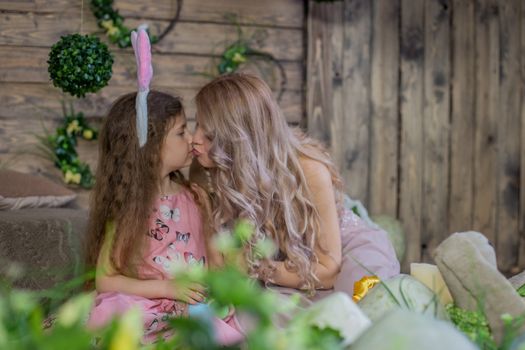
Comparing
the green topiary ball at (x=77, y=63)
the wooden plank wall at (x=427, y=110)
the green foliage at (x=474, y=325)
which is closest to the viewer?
the green foliage at (x=474, y=325)

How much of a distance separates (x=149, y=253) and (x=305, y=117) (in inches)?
96.5

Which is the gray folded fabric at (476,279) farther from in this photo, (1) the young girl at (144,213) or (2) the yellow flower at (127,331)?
(1) the young girl at (144,213)

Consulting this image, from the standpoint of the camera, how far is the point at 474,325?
1126 millimetres

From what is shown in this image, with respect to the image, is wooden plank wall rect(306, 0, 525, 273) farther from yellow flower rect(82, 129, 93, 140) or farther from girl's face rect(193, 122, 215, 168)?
girl's face rect(193, 122, 215, 168)

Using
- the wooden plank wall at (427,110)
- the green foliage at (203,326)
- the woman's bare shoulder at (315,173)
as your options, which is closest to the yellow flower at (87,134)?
the wooden plank wall at (427,110)

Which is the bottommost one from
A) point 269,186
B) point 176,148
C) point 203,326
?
point 269,186

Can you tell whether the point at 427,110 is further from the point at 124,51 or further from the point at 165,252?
the point at 165,252

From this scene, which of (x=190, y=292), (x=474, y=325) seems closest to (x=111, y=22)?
(x=190, y=292)

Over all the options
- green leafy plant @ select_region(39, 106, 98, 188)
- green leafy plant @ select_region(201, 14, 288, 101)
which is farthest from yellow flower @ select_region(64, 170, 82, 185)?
green leafy plant @ select_region(201, 14, 288, 101)

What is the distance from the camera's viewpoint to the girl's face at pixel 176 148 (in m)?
2.64

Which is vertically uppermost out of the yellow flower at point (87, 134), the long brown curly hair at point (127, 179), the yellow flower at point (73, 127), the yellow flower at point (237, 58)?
the yellow flower at point (237, 58)

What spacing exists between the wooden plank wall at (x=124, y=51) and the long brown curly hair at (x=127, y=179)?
4.72 feet

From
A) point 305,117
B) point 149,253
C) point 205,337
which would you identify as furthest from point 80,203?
point 205,337

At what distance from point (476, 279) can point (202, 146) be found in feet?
→ 4.86
